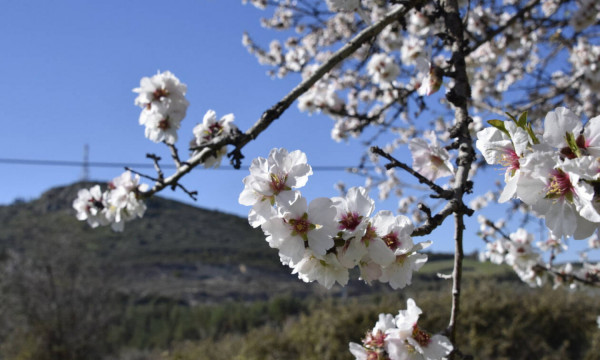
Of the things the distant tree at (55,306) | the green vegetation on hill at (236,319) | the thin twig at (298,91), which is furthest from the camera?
the distant tree at (55,306)

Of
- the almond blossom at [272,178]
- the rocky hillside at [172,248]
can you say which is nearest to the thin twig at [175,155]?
the almond blossom at [272,178]

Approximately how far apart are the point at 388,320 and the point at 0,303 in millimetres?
9325

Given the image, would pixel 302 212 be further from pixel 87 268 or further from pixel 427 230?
pixel 87 268

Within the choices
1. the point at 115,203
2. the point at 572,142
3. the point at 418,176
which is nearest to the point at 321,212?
the point at 418,176

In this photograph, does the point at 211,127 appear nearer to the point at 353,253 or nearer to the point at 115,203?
the point at 115,203

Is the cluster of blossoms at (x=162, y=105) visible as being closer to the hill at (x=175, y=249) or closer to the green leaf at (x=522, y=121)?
the green leaf at (x=522, y=121)

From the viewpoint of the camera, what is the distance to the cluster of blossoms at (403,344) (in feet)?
3.30

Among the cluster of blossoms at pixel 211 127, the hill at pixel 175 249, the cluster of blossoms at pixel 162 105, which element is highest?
the hill at pixel 175 249

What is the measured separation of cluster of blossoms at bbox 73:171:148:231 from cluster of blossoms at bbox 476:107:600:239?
1438mm

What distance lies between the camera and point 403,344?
1.04 metres

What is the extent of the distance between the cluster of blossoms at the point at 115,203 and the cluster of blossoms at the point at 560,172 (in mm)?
1438

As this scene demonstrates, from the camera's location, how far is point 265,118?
4.62 ft

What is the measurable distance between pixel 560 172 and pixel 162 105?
141 centimetres

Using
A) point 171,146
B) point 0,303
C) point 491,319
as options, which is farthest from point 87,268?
point 171,146
